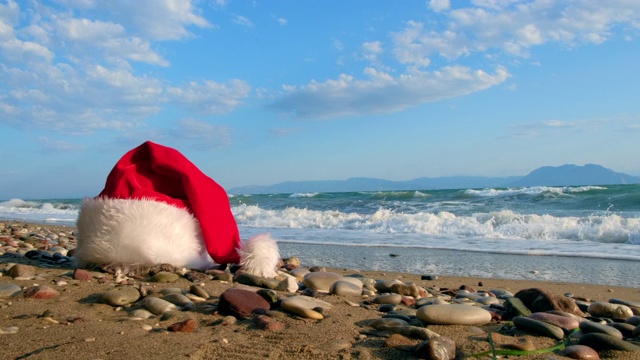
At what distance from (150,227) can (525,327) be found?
2680mm

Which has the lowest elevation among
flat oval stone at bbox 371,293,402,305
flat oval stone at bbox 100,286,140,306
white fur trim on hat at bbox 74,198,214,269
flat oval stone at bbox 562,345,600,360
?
flat oval stone at bbox 371,293,402,305

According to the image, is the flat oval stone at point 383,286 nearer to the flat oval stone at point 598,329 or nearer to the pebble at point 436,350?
the flat oval stone at point 598,329

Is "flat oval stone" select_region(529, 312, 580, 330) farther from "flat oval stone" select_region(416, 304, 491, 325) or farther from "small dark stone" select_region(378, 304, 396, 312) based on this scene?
"small dark stone" select_region(378, 304, 396, 312)

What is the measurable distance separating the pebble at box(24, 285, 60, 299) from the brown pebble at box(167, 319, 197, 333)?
1.16 meters

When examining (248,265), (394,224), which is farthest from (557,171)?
(248,265)

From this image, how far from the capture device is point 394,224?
12781 mm

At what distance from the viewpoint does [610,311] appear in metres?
3.47

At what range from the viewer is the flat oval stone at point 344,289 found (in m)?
3.88

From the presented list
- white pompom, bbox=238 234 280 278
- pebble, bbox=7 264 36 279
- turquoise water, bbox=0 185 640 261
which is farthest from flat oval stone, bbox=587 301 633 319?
turquoise water, bbox=0 185 640 261

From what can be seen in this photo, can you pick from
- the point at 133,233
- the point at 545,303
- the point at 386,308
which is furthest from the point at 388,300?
the point at 133,233

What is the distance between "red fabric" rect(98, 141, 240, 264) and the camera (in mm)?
4156

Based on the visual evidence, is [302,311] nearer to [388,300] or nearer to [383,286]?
[388,300]

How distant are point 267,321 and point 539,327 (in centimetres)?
139

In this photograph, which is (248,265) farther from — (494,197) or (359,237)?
(494,197)
